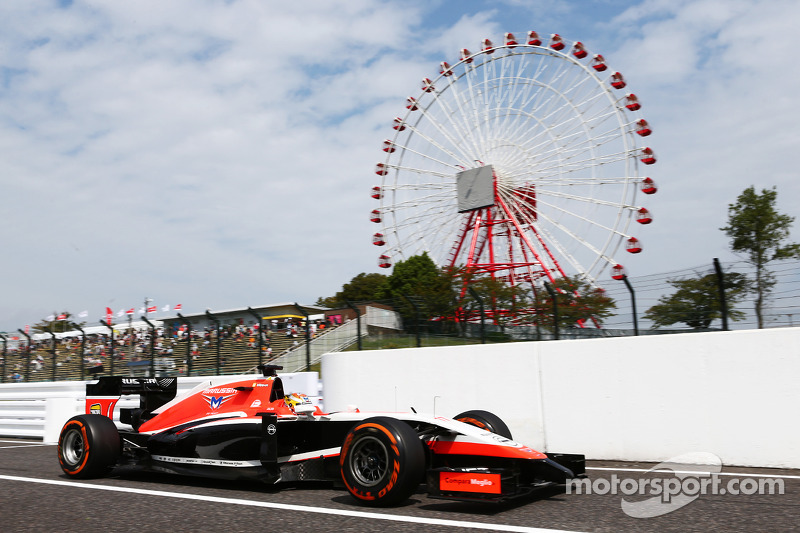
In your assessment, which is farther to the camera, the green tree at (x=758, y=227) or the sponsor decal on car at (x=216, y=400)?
the green tree at (x=758, y=227)

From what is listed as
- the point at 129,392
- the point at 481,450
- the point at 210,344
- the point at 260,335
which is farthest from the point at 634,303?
the point at 210,344

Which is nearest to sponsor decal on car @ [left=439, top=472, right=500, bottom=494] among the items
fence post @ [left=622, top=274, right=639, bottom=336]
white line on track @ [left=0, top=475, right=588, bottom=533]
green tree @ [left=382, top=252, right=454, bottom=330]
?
white line on track @ [left=0, top=475, right=588, bottom=533]

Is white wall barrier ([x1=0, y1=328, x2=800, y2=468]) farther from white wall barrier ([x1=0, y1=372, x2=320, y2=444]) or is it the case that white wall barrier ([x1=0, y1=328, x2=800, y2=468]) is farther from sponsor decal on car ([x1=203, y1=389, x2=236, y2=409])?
sponsor decal on car ([x1=203, y1=389, x2=236, y2=409])

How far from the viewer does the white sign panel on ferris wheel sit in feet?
105

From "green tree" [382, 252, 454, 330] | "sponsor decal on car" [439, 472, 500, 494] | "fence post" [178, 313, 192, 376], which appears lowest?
"sponsor decal on car" [439, 472, 500, 494]

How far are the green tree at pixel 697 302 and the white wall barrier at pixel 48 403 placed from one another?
18.8ft

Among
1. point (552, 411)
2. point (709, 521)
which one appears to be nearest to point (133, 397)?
point (552, 411)

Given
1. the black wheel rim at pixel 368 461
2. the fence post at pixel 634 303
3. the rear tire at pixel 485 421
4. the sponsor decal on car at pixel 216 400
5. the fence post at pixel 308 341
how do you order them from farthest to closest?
the fence post at pixel 308 341 → the fence post at pixel 634 303 → the sponsor decal on car at pixel 216 400 → the rear tire at pixel 485 421 → the black wheel rim at pixel 368 461

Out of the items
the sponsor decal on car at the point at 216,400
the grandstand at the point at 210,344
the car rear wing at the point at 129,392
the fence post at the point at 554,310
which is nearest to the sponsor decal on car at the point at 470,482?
the sponsor decal on car at the point at 216,400

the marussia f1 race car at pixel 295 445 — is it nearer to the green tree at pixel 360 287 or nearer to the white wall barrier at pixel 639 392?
the white wall barrier at pixel 639 392

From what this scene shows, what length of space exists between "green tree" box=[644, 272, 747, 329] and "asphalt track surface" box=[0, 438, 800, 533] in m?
2.29

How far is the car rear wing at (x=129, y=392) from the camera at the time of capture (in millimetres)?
8086

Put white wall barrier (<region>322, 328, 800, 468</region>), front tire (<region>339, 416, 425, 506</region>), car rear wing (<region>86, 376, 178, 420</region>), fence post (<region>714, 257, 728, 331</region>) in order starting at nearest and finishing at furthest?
front tire (<region>339, 416, 425, 506</region>), white wall barrier (<region>322, 328, 800, 468</region>), car rear wing (<region>86, 376, 178, 420</region>), fence post (<region>714, 257, 728, 331</region>)

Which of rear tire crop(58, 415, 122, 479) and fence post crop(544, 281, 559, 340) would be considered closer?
rear tire crop(58, 415, 122, 479)
